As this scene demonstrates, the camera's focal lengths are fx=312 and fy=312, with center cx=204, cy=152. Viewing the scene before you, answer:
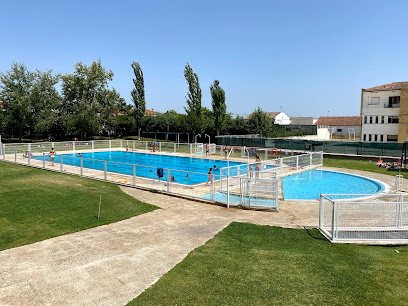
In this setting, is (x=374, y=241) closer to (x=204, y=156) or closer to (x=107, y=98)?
(x=204, y=156)

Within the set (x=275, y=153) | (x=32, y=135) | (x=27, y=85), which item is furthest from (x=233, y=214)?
(x=32, y=135)

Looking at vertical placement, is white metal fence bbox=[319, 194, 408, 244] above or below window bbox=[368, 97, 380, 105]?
below

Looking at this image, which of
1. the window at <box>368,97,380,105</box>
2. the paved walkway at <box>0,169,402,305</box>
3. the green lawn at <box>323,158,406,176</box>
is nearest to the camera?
the paved walkway at <box>0,169,402,305</box>

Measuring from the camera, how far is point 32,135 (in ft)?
214

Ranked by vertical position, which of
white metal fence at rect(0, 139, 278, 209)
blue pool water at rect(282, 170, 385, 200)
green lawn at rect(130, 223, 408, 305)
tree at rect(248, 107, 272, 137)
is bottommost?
blue pool water at rect(282, 170, 385, 200)

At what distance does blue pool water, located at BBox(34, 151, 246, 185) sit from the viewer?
1791cm

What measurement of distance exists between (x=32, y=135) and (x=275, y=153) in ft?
179

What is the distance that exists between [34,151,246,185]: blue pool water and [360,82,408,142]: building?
25792mm

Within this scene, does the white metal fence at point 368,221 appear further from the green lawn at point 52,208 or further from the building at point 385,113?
the building at point 385,113

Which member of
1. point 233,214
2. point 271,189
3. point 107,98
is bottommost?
point 233,214

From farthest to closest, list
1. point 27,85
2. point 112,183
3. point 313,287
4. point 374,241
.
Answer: point 27,85 → point 112,183 → point 374,241 → point 313,287

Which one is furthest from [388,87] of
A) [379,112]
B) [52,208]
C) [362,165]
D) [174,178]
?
[52,208]

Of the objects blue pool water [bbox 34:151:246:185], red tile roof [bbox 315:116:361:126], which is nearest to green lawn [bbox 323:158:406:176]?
blue pool water [bbox 34:151:246:185]

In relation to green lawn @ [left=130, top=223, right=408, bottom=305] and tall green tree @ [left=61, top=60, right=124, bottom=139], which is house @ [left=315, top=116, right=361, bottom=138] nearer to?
tall green tree @ [left=61, top=60, right=124, bottom=139]
